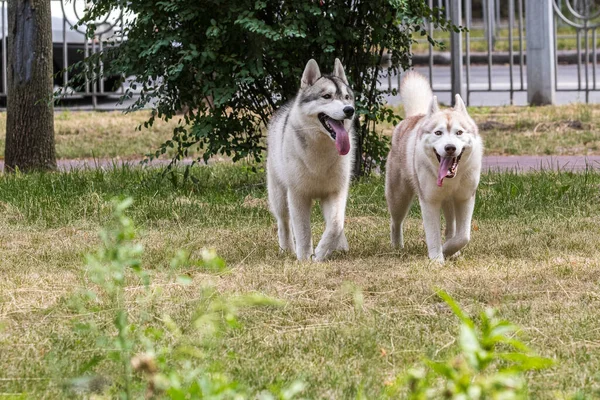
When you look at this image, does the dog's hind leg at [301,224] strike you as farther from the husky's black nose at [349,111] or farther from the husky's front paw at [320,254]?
the husky's black nose at [349,111]

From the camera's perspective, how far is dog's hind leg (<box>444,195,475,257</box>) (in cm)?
589

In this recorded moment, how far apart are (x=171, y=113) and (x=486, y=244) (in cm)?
306

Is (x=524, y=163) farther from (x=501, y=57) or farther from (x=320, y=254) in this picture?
(x=501, y=57)

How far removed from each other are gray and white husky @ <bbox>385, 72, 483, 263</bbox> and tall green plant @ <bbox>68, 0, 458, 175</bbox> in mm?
1829

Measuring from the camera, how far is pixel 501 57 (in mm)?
24094

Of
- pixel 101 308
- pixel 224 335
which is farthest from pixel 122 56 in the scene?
pixel 224 335

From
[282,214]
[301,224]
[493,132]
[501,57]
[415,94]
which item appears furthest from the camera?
[501,57]

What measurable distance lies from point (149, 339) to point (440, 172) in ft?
6.96

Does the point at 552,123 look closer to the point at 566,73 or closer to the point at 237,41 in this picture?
the point at 237,41

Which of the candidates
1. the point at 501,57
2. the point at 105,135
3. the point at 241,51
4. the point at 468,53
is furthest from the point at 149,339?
the point at 501,57

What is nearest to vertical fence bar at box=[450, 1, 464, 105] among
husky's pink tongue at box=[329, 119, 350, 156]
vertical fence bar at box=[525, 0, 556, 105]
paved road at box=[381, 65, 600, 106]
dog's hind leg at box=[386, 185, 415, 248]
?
vertical fence bar at box=[525, 0, 556, 105]

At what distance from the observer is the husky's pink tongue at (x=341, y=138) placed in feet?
19.6

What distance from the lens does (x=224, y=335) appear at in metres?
4.24

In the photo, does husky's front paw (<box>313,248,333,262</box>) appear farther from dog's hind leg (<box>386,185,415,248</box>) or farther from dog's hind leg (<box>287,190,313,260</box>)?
dog's hind leg (<box>386,185,415,248</box>)
